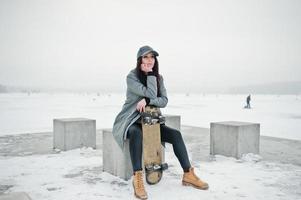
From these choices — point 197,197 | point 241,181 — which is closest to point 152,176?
point 197,197

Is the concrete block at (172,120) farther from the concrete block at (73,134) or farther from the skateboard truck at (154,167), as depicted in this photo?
the skateboard truck at (154,167)

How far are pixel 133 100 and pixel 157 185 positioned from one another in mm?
1320

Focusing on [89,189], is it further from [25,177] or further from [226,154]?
[226,154]

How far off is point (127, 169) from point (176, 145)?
0.92 m

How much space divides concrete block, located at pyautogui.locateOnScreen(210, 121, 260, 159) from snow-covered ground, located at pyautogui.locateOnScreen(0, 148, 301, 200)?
0.23 metres

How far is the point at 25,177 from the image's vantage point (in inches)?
200

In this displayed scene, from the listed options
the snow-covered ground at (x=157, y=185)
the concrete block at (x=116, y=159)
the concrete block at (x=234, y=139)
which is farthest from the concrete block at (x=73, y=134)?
the concrete block at (x=234, y=139)

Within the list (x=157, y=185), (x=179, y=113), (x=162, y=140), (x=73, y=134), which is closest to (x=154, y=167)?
(x=157, y=185)

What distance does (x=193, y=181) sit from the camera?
14.6ft

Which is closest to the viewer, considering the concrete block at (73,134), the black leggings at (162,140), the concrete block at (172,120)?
the black leggings at (162,140)

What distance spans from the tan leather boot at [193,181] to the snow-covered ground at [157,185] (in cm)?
8

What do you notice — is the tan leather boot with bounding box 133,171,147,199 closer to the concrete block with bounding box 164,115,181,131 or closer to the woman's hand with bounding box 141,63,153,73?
the woman's hand with bounding box 141,63,153,73

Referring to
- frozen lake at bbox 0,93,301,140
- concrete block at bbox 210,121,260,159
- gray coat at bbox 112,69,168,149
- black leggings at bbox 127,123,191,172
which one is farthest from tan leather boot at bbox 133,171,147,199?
frozen lake at bbox 0,93,301,140

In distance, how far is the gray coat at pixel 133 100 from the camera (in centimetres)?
461
